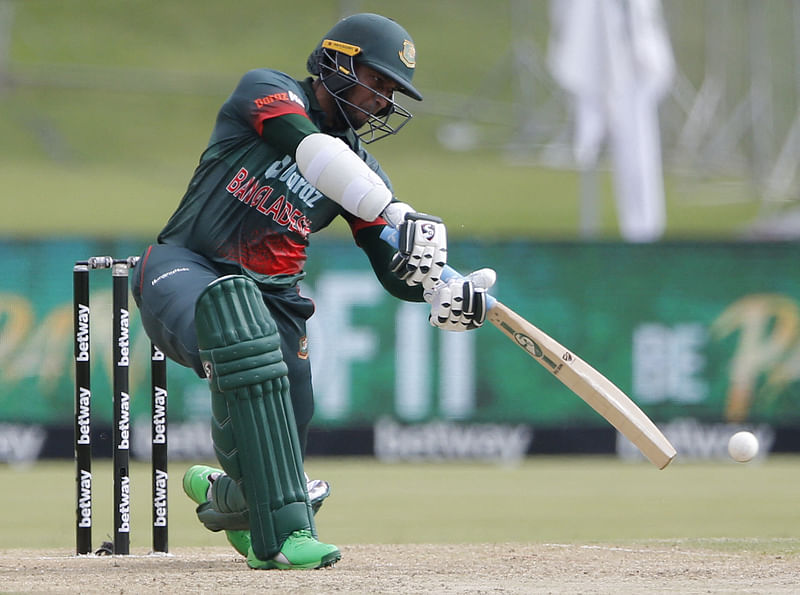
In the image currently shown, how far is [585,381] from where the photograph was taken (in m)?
5.18

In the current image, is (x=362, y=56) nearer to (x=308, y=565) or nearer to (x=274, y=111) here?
(x=274, y=111)

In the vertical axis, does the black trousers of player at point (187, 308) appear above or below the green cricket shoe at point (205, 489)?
above

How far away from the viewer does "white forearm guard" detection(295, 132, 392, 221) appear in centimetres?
469

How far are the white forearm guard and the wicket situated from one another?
3.99ft

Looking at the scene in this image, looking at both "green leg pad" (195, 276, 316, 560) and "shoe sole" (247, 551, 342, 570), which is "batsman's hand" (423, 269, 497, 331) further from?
"shoe sole" (247, 551, 342, 570)

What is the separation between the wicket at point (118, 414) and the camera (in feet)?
18.6

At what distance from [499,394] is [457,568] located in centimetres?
709

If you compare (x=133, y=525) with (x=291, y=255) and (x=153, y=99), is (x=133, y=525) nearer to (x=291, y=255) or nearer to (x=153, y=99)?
(x=291, y=255)

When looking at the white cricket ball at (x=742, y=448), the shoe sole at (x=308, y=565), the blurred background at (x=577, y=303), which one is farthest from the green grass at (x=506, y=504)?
the shoe sole at (x=308, y=565)

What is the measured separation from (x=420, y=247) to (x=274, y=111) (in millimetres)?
648

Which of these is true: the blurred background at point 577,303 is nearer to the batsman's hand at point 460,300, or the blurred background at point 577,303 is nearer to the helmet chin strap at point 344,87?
the helmet chin strap at point 344,87

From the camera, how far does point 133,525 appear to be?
8.25 meters

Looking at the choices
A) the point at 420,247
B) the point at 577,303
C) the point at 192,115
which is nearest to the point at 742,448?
the point at 420,247

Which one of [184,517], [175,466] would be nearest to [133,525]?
[184,517]
